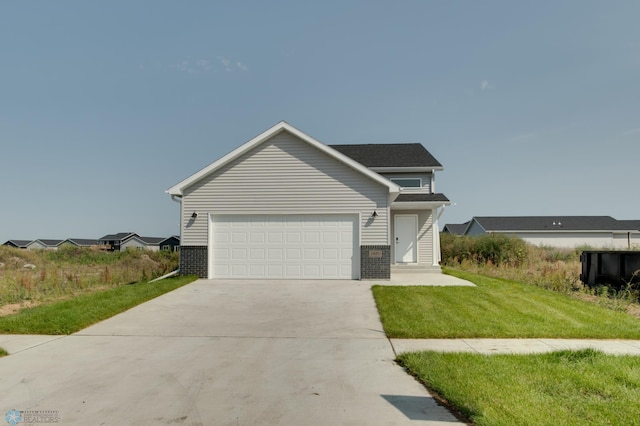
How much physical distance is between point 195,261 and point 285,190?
14.6ft

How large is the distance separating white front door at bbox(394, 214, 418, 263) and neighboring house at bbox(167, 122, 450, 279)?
172 inches

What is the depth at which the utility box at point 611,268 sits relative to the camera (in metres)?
12.3

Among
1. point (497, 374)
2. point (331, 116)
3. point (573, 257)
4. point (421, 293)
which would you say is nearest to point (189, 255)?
point (421, 293)

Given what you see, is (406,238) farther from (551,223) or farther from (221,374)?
(551,223)

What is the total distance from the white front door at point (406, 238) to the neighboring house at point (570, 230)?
2662 centimetres

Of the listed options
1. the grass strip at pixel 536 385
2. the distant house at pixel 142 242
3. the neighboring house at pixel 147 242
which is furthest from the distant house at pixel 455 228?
the distant house at pixel 142 242

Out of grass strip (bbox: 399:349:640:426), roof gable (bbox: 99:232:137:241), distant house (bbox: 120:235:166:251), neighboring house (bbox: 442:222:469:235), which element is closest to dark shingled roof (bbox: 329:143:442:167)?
grass strip (bbox: 399:349:640:426)

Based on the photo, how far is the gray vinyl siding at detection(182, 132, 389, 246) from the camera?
45.5 ft

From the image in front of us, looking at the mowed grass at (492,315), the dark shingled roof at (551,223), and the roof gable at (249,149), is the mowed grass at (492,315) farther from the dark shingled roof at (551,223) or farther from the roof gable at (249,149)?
the dark shingled roof at (551,223)

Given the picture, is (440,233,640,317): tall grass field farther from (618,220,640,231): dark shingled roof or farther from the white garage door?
(618,220,640,231): dark shingled roof

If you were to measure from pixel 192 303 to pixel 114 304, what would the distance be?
189 centimetres

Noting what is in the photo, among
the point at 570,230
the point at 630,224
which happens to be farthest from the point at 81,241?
the point at 630,224

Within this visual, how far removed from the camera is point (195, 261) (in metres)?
14.0

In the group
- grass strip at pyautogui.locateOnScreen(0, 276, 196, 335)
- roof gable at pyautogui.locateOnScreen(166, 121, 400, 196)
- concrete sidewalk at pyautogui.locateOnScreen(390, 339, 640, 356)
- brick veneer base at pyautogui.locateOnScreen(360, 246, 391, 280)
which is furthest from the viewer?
roof gable at pyautogui.locateOnScreen(166, 121, 400, 196)
